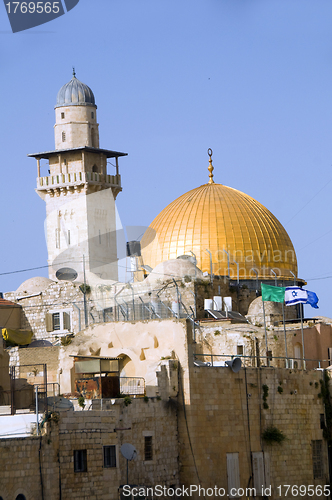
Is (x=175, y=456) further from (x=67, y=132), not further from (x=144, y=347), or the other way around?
(x=67, y=132)

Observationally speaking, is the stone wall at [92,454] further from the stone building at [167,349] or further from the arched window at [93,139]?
the arched window at [93,139]

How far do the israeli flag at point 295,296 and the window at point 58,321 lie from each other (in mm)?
9865

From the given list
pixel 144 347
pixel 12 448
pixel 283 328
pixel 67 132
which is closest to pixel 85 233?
pixel 67 132

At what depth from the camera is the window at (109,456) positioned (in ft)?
85.0

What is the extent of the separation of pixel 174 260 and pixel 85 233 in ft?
32.1

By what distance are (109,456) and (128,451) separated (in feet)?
1.98

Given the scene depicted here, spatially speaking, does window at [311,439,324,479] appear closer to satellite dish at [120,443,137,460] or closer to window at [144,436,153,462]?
window at [144,436,153,462]

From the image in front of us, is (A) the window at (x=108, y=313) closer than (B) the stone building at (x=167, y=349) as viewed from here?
No

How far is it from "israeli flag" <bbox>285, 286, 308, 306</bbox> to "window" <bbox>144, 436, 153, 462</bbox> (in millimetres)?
9325

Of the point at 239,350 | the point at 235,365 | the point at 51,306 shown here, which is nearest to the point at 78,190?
Answer: the point at 51,306

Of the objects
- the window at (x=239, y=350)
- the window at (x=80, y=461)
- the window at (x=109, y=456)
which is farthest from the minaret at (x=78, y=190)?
the window at (x=80, y=461)

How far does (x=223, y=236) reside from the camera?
44469 mm

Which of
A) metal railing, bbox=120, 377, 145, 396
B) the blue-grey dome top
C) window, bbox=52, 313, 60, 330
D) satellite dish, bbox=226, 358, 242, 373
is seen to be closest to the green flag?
satellite dish, bbox=226, 358, 242, 373

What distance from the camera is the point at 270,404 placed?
3056 cm
